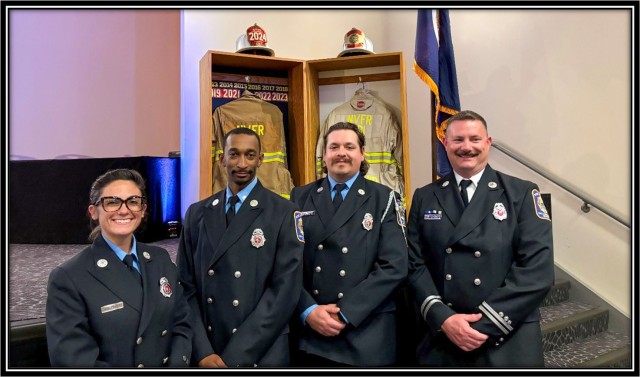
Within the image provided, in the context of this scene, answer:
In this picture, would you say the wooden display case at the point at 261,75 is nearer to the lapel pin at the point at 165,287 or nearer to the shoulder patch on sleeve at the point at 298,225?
the shoulder patch on sleeve at the point at 298,225

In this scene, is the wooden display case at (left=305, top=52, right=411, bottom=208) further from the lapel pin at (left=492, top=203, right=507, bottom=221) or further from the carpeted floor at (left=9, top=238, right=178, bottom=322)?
the lapel pin at (left=492, top=203, right=507, bottom=221)

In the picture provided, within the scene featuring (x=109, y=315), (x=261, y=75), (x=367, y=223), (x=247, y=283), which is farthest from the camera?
(x=261, y=75)

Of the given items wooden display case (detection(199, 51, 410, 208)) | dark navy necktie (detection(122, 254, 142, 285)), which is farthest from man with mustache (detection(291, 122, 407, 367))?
wooden display case (detection(199, 51, 410, 208))

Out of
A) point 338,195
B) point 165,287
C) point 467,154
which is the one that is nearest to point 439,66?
point 467,154

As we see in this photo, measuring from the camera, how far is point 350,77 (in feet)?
13.6

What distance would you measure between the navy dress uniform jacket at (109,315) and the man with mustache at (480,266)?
102 centimetres

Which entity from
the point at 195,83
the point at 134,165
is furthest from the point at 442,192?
the point at 134,165

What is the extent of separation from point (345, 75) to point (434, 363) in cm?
285

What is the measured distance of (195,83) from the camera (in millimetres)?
4266

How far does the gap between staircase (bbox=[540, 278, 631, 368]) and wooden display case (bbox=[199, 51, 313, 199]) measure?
86.0 inches

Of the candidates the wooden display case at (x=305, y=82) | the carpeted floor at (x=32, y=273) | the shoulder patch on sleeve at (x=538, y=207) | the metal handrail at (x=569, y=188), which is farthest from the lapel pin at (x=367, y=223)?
the metal handrail at (x=569, y=188)

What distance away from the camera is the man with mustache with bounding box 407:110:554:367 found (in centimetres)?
181

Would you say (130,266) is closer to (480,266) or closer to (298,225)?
(298,225)

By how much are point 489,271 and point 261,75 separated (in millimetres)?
2888
